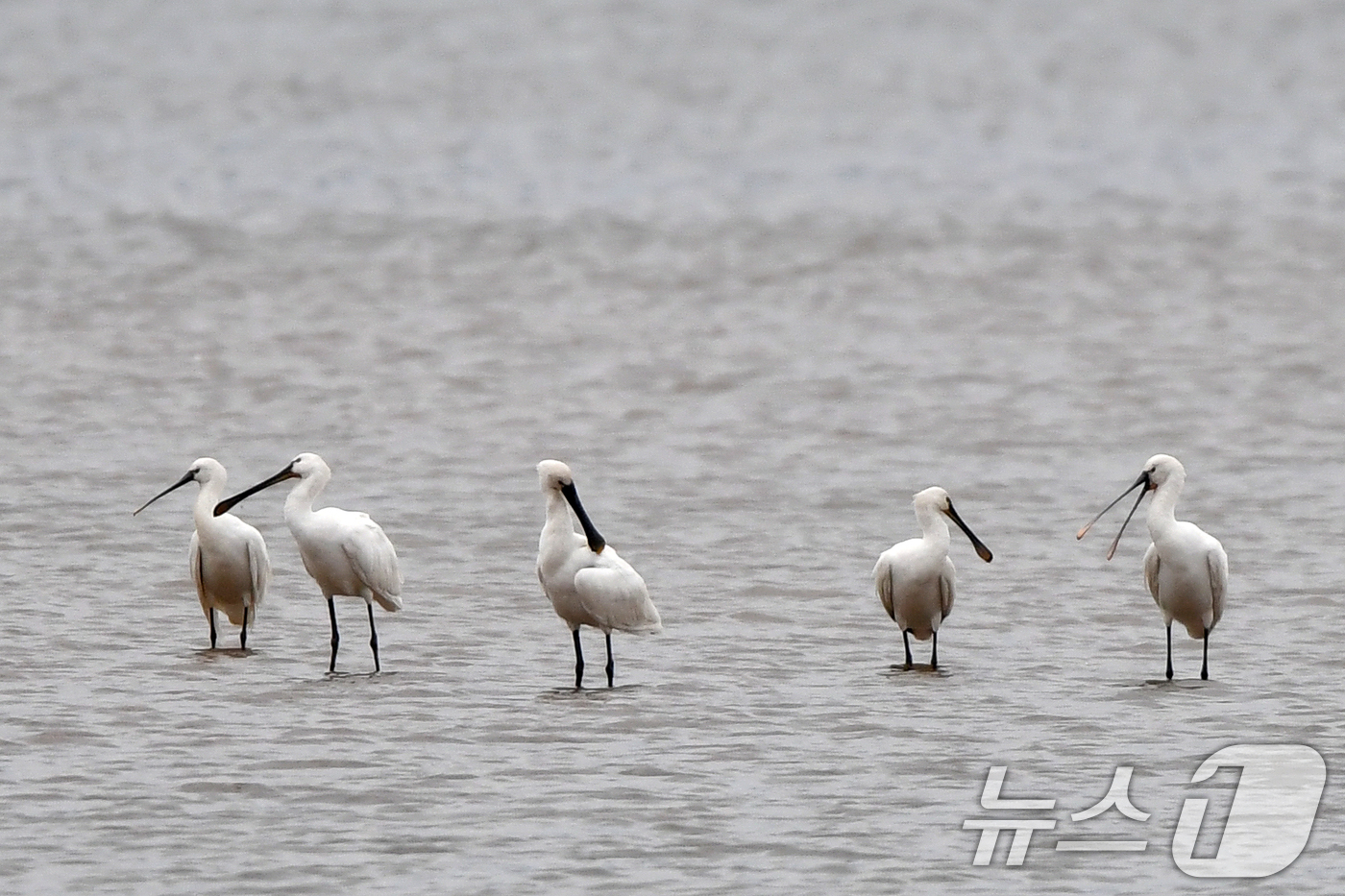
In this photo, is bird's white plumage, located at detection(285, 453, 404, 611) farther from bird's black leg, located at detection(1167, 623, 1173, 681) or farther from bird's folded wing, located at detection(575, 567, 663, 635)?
bird's black leg, located at detection(1167, 623, 1173, 681)

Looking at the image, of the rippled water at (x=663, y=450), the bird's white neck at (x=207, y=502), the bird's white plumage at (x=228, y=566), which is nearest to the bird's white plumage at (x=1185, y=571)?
the rippled water at (x=663, y=450)

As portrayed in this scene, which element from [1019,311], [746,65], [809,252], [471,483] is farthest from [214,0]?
[471,483]

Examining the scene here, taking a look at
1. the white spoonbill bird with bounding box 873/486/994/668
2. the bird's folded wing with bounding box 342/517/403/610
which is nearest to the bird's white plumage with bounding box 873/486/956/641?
the white spoonbill bird with bounding box 873/486/994/668

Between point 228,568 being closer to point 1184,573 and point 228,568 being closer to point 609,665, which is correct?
point 609,665

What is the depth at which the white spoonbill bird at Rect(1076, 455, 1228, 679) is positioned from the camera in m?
12.1

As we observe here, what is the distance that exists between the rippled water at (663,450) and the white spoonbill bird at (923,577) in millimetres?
287

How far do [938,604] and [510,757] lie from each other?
2.57 m

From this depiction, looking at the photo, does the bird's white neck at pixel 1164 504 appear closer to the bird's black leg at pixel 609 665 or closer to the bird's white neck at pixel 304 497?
the bird's black leg at pixel 609 665

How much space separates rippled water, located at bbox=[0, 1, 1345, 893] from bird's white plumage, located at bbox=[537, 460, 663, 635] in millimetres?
340

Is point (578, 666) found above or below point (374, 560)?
below

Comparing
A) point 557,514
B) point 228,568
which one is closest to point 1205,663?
point 557,514

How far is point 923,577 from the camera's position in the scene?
12203 mm

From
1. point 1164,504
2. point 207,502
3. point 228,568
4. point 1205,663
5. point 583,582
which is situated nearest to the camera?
point 583,582

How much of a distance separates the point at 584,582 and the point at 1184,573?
106 inches
